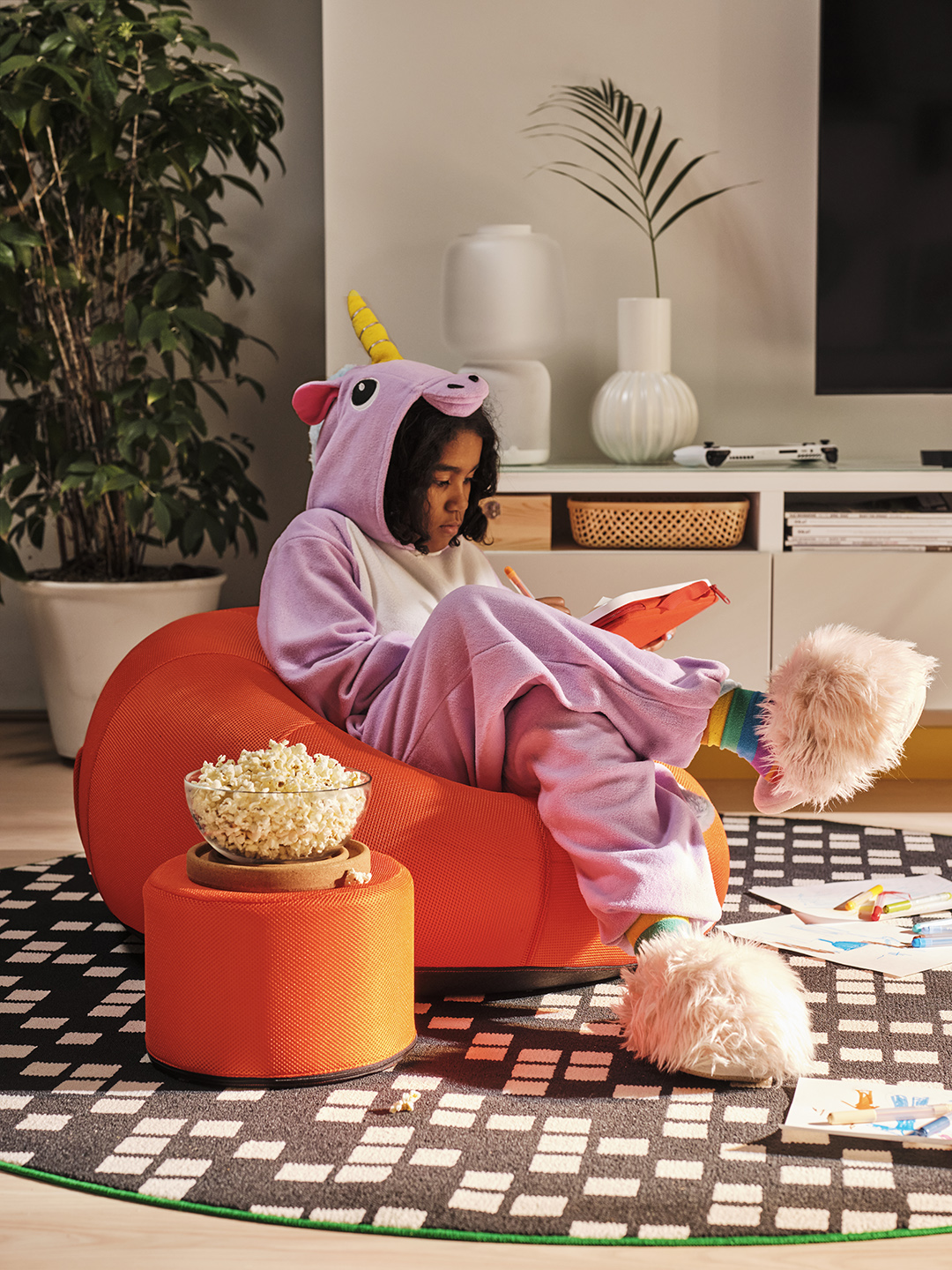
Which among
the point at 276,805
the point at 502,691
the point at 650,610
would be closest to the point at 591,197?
the point at 650,610

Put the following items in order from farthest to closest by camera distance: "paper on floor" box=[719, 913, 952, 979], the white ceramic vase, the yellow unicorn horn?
1. the white ceramic vase
2. the yellow unicorn horn
3. "paper on floor" box=[719, 913, 952, 979]

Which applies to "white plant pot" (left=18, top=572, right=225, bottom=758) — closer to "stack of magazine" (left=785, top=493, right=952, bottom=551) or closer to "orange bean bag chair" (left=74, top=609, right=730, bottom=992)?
"orange bean bag chair" (left=74, top=609, right=730, bottom=992)

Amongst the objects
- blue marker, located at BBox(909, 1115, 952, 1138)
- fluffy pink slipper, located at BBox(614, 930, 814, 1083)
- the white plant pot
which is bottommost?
blue marker, located at BBox(909, 1115, 952, 1138)

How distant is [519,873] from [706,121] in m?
2.14

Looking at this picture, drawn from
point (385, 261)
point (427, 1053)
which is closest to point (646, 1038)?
point (427, 1053)

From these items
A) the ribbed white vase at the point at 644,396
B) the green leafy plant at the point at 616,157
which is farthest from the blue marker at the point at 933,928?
the green leafy plant at the point at 616,157

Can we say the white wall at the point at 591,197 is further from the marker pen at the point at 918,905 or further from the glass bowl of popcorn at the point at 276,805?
the glass bowl of popcorn at the point at 276,805

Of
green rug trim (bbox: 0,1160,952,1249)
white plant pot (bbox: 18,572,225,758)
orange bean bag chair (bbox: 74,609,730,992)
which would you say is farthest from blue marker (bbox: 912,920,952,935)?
white plant pot (bbox: 18,572,225,758)

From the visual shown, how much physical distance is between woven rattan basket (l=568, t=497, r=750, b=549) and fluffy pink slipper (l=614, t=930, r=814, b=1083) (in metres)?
1.44

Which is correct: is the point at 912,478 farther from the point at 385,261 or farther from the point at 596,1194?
the point at 596,1194

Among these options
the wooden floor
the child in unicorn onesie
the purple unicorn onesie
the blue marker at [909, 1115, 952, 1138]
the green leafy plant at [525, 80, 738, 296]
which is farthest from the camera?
the green leafy plant at [525, 80, 738, 296]

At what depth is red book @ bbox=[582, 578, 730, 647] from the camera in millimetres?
1867

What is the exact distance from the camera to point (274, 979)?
135cm

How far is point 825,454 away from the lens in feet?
9.54
